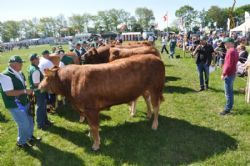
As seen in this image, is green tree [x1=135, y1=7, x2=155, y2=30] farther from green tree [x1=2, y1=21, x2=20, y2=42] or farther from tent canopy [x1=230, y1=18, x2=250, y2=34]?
tent canopy [x1=230, y1=18, x2=250, y2=34]

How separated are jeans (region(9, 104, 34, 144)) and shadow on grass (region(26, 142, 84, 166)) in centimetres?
35

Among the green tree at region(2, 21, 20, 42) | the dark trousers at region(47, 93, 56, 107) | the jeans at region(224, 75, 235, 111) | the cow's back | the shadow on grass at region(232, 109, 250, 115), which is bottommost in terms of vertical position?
the shadow on grass at region(232, 109, 250, 115)

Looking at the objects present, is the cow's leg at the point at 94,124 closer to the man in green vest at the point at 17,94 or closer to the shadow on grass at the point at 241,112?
the man in green vest at the point at 17,94

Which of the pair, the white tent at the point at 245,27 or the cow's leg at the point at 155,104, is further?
the white tent at the point at 245,27

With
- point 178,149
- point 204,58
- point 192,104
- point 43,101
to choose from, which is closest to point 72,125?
point 43,101

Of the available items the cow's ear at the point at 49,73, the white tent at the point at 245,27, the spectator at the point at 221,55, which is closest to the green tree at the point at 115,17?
the white tent at the point at 245,27

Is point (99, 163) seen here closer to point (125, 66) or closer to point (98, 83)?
point (98, 83)

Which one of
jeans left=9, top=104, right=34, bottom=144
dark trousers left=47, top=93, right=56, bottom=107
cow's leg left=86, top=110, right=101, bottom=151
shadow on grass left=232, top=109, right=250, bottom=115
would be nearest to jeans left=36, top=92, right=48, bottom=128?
jeans left=9, top=104, right=34, bottom=144

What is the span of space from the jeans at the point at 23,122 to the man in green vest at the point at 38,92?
69 centimetres

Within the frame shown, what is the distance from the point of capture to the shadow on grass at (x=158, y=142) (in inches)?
246

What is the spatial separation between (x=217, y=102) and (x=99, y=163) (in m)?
5.35

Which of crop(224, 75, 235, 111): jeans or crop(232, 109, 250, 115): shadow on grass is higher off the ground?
crop(224, 75, 235, 111): jeans

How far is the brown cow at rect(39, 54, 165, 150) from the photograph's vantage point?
6793 mm

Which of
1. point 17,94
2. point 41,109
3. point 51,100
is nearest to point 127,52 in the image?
point 51,100
